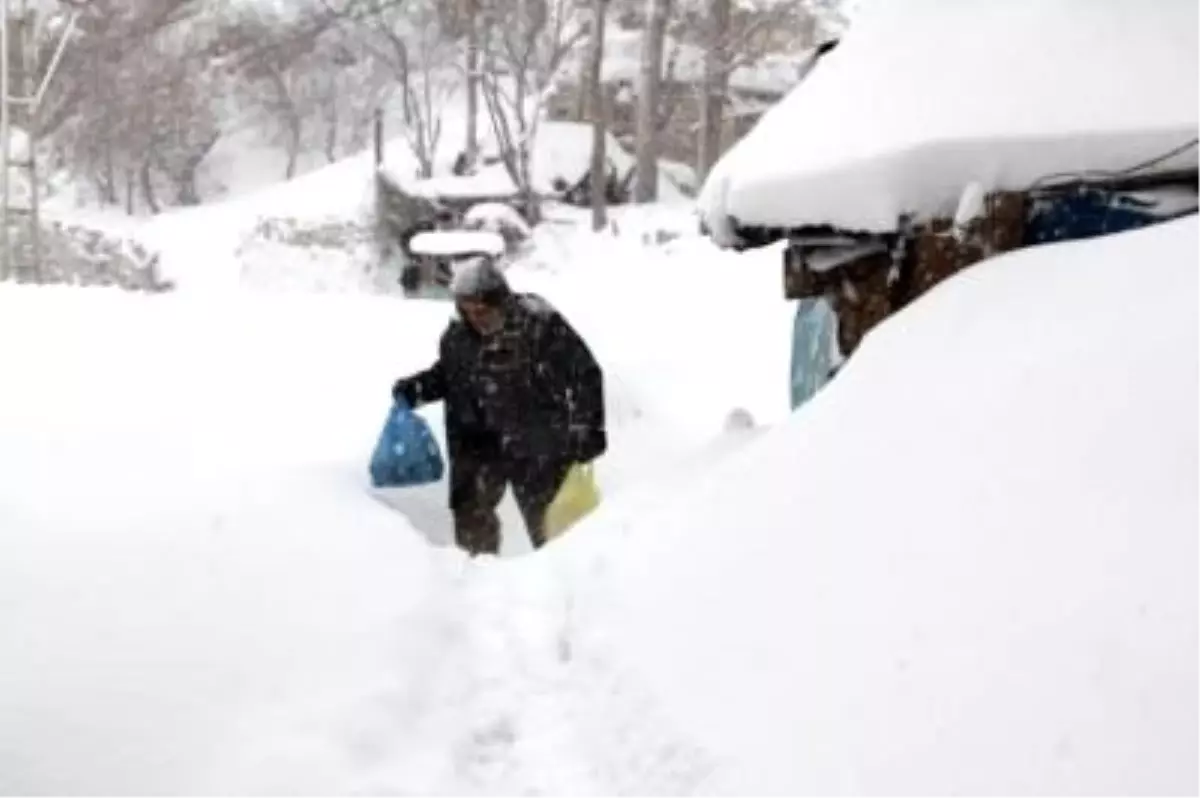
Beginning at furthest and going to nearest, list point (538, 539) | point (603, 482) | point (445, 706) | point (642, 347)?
point (642, 347)
point (603, 482)
point (538, 539)
point (445, 706)

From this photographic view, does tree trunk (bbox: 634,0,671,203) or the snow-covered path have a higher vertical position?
tree trunk (bbox: 634,0,671,203)

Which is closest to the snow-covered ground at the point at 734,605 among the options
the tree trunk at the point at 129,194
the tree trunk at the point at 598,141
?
the tree trunk at the point at 598,141

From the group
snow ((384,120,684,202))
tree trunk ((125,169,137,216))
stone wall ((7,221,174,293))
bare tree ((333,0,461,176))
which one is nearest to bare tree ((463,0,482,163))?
bare tree ((333,0,461,176))

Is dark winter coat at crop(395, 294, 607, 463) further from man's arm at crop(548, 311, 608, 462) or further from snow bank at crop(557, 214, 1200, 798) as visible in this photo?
snow bank at crop(557, 214, 1200, 798)

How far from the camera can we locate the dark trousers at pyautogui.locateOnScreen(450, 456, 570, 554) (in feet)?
19.1

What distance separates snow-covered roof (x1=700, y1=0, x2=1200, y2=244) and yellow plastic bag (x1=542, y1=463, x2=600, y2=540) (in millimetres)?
1337

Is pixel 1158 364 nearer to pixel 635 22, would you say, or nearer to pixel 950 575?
pixel 950 575

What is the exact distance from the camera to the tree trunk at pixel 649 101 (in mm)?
20859

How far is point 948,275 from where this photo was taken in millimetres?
4441

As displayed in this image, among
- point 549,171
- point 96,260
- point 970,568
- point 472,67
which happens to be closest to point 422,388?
point 970,568

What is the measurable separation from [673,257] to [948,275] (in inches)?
500

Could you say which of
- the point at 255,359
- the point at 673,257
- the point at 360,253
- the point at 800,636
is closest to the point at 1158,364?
the point at 800,636

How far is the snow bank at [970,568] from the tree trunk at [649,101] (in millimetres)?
17639

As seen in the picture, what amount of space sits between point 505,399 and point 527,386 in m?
0.11
